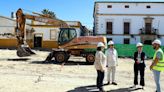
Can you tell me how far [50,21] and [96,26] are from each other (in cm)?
2512

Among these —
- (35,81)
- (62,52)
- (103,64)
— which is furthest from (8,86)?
(62,52)

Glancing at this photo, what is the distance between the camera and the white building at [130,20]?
2053 inches

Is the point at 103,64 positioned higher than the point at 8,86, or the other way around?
the point at 103,64

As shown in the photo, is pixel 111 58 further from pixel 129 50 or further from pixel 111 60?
pixel 129 50

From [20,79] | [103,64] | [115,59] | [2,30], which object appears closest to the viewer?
[103,64]

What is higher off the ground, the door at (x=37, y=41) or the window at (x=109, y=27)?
the window at (x=109, y=27)

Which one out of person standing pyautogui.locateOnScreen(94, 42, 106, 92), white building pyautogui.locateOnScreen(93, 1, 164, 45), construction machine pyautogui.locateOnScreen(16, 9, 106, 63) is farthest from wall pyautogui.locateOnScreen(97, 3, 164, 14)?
person standing pyautogui.locateOnScreen(94, 42, 106, 92)

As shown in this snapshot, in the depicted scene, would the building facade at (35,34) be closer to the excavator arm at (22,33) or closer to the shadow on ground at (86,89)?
the excavator arm at (22,33)

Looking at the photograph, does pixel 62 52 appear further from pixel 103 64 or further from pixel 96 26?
pixel 96 26

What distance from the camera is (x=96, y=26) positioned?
53.0 metres

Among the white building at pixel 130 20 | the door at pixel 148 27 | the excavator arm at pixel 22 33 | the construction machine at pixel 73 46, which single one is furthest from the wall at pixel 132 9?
the construction machine at pixel 73 46

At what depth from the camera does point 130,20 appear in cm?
5250

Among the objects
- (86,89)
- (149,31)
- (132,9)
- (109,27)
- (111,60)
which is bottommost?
(86,89)

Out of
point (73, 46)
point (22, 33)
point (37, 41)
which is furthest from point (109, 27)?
point (73, 46)
